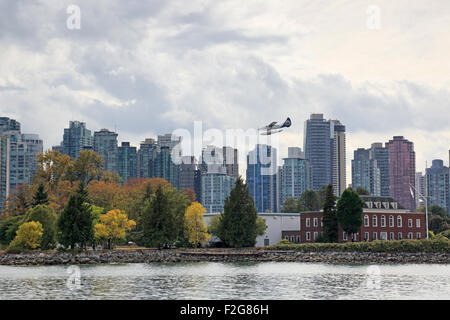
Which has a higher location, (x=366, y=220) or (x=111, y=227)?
(x=366, y=220)

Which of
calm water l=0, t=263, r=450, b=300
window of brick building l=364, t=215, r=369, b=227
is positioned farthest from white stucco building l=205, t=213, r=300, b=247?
calm water l=0, t=263, r=450, b=300

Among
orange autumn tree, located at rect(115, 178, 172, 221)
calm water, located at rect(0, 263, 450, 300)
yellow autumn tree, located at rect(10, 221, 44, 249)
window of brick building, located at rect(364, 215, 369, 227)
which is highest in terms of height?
orange autumn tree, located at rect(115, 178, 172, 221)

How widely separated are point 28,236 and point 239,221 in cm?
3056

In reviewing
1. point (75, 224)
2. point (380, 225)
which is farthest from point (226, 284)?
point (380, 225)

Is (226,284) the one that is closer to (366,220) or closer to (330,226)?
(330,226)

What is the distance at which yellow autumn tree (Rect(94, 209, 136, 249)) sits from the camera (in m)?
91.9

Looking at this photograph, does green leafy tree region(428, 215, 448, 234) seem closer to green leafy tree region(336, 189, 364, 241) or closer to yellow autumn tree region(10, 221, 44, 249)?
green leafy tree region(336, 189, 364, 241)

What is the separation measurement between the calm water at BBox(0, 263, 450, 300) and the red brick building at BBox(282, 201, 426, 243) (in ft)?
102

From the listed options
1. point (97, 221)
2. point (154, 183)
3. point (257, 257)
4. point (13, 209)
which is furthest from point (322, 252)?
point (13, 209)

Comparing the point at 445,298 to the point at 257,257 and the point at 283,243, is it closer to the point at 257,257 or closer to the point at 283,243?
the point at 257,257

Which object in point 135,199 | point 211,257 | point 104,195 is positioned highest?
point 104,195

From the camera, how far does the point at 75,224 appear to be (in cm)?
8556

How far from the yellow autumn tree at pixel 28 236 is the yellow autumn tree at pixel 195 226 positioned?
22.2 meters
